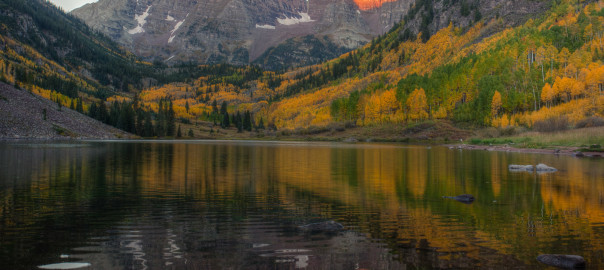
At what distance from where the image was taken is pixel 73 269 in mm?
11578

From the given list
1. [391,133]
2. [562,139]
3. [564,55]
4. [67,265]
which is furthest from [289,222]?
[564,55]

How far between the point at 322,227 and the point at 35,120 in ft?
491

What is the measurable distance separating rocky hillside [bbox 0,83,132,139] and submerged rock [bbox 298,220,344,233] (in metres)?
136

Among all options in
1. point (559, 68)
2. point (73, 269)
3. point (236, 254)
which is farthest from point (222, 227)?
point (559, 68)

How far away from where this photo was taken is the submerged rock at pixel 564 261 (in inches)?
479

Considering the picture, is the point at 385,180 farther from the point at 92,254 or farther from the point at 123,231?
the point at 92,254

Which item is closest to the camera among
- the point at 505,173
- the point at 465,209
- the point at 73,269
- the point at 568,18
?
the point at 73,269

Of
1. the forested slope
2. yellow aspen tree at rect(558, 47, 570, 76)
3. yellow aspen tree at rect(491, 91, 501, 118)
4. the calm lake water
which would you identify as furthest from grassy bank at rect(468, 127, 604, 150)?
the calm lake water

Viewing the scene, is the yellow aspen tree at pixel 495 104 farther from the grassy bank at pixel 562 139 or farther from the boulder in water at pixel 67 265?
the boulder in water at pixel 67 265

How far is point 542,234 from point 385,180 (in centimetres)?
1889

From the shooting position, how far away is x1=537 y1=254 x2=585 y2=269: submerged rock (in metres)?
12.2

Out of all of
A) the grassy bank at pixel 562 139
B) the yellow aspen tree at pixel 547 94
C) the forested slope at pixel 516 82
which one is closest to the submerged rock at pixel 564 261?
the grassy bank at pixel 562 139

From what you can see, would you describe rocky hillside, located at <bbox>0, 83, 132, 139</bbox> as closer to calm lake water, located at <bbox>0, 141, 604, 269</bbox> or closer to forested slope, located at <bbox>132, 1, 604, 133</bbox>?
calm lake water, located at <bbox>0, 141, 604, 269</bbox>

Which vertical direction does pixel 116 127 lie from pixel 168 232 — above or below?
above
